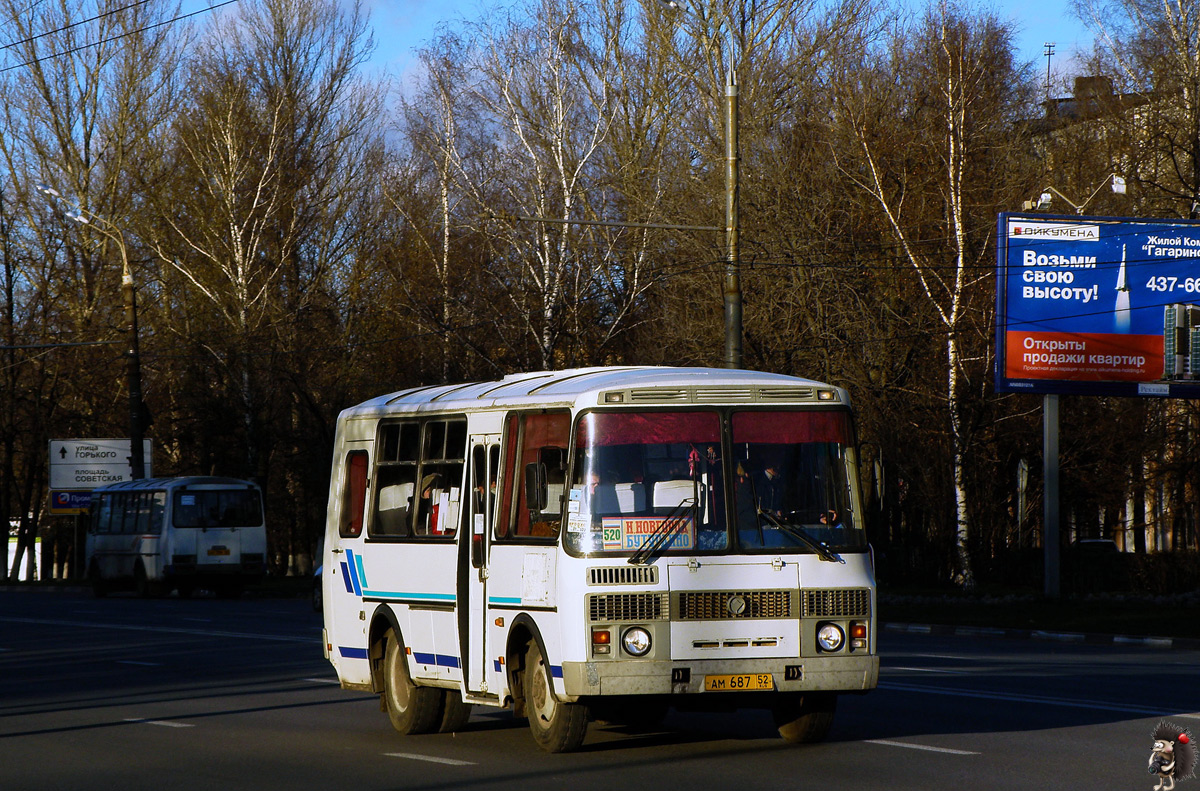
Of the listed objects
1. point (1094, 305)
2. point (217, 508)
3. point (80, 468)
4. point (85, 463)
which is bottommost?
point (217, 508)

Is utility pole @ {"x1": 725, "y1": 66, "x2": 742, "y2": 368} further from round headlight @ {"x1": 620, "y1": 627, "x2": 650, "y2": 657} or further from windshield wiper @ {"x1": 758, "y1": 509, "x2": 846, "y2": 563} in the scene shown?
round headlight @ {"x1": 620, "y1": 627, "x2": 650, "y2": 657}

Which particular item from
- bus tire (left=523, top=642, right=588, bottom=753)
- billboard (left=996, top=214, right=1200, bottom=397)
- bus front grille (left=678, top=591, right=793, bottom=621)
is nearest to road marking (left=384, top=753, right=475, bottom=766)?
bus tire (left=523, top=642, right=588, bottom=753)

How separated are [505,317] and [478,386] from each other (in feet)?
86.3

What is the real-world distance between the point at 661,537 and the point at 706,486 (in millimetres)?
450

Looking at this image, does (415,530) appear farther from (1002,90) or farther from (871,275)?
(1002,90)

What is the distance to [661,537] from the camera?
1000cm

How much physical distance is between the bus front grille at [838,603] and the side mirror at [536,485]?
1.76 m

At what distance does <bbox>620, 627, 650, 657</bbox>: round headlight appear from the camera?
9.83m

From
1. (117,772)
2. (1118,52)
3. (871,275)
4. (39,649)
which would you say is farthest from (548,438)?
(1118,52)

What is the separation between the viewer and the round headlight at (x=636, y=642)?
9828mm

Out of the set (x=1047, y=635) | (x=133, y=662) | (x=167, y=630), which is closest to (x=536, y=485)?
(x=133, y=662)

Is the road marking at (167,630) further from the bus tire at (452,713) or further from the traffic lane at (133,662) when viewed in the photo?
the bus tire at (452,713)

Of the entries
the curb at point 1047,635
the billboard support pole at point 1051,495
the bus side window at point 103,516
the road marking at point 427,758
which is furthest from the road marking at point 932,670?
the bus side window at point 103,516

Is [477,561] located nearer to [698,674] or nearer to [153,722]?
[698,674]
